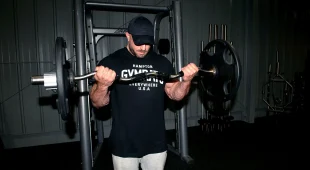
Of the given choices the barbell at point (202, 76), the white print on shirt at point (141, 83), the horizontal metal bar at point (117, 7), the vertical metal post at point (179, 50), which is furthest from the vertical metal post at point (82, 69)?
the vertical metal post at point (179, 50)

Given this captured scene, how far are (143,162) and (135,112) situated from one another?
37cm

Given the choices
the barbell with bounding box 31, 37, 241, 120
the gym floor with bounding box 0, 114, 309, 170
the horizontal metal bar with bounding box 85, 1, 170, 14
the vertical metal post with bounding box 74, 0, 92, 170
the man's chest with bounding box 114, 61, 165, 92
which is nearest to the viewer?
the barbell with bounding box 31, 37, 241, 120

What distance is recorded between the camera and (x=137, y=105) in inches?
50.5

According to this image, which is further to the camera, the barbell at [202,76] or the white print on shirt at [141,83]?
the white print on shirt at [141,83]

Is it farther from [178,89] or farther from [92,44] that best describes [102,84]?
[92,44]

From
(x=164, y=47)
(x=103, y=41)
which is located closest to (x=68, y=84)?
(x=164, y=47)

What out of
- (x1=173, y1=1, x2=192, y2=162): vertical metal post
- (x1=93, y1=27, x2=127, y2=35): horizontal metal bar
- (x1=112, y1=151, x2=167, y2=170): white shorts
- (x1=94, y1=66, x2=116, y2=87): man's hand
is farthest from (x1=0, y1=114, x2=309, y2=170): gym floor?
(x1=93, y1=27, x2=127, y2=35): horizontal metal bar

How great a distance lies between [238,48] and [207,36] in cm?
74

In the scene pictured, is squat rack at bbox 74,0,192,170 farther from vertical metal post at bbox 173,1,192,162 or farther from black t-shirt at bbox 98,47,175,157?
black t-shirt at bbox 98,47,175,157

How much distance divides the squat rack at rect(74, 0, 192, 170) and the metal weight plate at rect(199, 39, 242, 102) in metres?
0.53

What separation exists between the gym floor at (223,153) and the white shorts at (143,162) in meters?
0.86

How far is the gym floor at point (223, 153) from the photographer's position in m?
2.35

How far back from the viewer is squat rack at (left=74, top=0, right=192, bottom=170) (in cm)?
179

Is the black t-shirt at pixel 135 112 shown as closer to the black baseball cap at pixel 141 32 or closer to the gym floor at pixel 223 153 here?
the black baseball cap at pixel 141 32
